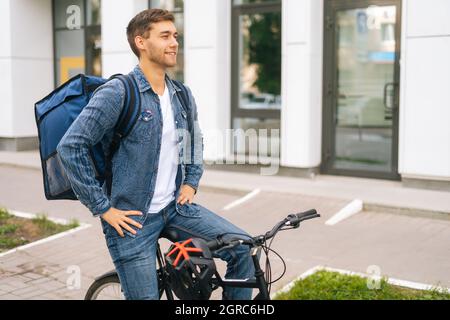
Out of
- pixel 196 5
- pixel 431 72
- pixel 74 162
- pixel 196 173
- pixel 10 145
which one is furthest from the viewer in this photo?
pixel 10 145

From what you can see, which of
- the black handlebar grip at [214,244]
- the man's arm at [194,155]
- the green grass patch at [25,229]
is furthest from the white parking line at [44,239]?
the black handlebar grip at [214,244]

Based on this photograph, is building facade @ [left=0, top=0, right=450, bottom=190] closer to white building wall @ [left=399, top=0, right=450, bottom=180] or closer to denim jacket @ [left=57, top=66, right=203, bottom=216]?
white building wall @ [left=399, top=0, right=450, bottom=180]

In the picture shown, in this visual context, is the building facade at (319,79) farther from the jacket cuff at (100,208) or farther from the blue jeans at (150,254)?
the jacket cuff at (100,208)

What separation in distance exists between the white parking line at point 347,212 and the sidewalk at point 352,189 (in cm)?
10

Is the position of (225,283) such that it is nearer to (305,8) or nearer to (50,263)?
(50,263)

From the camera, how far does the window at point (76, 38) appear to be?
42.8 feet

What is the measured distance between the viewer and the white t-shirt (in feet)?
10.5

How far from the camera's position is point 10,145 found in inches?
515

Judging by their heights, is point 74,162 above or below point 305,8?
below

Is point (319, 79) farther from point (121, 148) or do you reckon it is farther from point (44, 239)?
point (121, 148)

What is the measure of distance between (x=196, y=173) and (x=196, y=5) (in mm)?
6968

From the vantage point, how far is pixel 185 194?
337 cm

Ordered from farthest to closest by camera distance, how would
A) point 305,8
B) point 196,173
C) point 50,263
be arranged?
point 305,8 < point 50,263 < point 196,173
